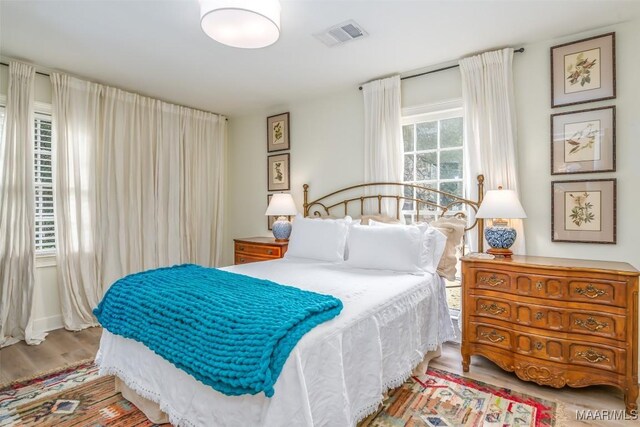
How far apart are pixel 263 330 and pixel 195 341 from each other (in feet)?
1.19

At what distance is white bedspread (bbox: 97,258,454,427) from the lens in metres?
1.30

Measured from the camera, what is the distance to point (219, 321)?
1441 mm

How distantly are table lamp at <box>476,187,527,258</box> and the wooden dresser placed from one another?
5.5 inches

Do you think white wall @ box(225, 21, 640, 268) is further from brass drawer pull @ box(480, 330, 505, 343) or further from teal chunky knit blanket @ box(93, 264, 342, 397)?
teal chunky knit blanket @ box(93, 264, 342, 397)

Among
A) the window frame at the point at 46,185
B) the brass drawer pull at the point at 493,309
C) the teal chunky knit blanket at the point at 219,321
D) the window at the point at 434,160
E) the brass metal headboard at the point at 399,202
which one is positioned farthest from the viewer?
the window frame at the point at 46,185

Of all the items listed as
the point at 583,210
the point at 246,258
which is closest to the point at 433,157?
the point at 583,210

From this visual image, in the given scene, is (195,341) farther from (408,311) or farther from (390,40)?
(390,40)

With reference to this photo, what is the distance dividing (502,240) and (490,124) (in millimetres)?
984

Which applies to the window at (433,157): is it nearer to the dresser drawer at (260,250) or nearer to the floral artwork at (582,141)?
the floral artwork at (582,141)

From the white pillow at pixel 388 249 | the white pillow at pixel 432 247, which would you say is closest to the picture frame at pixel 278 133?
the white pillow at pixel 388 249

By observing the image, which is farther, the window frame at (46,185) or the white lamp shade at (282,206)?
the white lamp shade at (282,206)

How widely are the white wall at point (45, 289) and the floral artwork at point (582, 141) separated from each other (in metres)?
4.57

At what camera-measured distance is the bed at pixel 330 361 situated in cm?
131

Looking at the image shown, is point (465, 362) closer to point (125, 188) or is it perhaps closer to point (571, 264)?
point (571, 264)
